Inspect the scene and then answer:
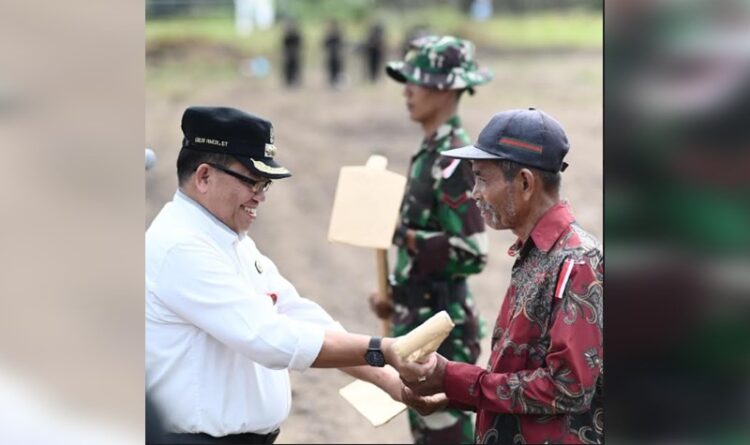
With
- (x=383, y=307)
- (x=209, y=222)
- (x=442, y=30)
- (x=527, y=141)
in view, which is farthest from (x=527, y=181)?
(x=442, y=30)

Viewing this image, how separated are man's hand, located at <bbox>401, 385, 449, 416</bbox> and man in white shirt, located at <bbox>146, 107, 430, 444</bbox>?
20 cm

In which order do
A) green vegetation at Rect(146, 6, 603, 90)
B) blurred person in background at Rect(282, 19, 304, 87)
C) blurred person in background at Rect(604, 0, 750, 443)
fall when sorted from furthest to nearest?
green vegetation at Rect(146, 6, 603, 90)
blurred person in background at Rect(282, 19, 304, 87)
blurred person in background at Rect(604, 0, 750, 443)

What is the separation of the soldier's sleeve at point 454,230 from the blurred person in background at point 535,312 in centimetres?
137

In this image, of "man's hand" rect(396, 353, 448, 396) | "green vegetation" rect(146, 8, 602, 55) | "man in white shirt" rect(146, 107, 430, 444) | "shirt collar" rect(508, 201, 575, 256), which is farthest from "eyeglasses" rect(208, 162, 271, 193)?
"green vegetation" rect(146, 8, 602, 55)

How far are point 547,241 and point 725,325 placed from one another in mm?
790

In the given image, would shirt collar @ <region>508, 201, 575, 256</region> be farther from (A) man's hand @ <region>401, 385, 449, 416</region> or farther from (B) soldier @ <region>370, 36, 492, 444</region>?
(B) soldier @ <region>370, 36, 492, 444</region>

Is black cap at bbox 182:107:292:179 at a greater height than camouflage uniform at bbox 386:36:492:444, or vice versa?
black cap at bbox 182:107:292:179

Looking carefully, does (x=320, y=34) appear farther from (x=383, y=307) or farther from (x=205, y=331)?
(x=205, y=331)

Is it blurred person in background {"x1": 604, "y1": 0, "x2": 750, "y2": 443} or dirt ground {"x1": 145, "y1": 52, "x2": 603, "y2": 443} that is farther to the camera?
dirt ground {"x1": 145, "y1": 52, "x2": 603, "y2": 443}

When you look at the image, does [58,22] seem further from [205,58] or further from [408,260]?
[205,58]

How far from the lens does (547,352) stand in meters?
2.96

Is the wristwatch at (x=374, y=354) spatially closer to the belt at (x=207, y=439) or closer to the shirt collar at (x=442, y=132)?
the belt at (x=207, y=439)

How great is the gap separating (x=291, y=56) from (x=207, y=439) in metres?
22.0

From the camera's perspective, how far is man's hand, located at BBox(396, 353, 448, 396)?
10.3ft
